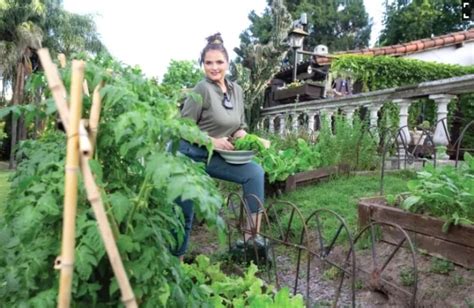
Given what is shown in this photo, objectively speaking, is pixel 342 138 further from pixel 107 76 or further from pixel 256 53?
pixel 256 53

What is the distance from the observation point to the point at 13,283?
51.0 inches

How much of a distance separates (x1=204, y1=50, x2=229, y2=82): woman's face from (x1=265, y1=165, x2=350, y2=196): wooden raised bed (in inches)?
66.6

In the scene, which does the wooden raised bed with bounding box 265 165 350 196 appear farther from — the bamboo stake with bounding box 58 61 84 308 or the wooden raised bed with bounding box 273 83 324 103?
the wooden raised bed with bounding box 273 83 324 103

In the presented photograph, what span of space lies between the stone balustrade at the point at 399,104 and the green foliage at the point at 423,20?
64.4 feet

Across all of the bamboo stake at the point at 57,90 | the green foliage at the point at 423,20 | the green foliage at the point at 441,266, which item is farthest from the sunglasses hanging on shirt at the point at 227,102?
the green foliage at the point at 423,20

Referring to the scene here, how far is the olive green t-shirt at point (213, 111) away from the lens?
3.17 m

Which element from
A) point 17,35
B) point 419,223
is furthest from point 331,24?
point 419,223

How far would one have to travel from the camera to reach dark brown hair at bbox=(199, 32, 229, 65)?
3188 millimetres

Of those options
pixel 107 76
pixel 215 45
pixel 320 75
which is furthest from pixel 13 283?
pixel 320 75

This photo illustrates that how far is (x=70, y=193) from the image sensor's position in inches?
41.1

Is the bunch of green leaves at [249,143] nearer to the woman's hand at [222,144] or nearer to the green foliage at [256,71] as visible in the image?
the woman's hand at [222,144]

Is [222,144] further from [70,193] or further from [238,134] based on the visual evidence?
[70,193]

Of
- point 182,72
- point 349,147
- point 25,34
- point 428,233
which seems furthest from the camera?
point 25,34

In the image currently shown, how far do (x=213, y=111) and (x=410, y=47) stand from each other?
39.5 ft
